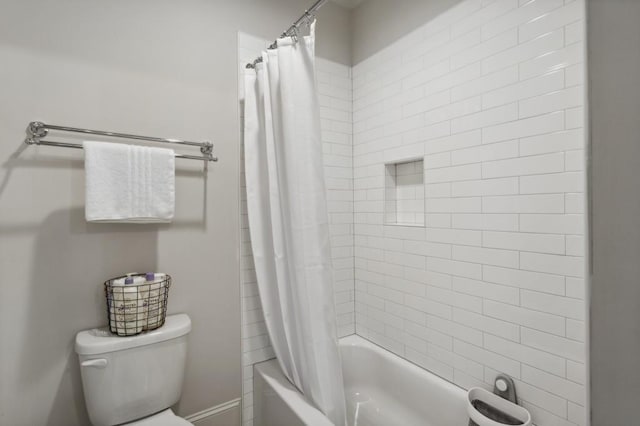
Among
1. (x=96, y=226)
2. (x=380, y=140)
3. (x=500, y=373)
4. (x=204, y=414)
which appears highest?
(x=380, y=140)

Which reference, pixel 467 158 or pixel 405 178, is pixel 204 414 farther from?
pixel 467 158

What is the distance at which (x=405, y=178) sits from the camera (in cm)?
183

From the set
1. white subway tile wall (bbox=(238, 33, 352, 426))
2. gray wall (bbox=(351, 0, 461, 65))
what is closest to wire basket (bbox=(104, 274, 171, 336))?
white subway tile wall (bbox=(238, 33, 352, 426))

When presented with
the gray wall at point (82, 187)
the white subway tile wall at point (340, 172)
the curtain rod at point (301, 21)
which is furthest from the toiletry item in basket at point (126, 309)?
the curtain rod at point (301, 21)

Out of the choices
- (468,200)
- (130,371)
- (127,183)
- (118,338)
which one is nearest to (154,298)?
(118,338)

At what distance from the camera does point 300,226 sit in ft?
4.51

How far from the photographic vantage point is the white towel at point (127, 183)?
119cm

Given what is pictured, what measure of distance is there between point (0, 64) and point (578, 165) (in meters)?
2.17

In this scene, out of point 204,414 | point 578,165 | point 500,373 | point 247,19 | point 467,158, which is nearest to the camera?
point 578,165

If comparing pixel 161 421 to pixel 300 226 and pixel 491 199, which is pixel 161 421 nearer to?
pixel 300 226

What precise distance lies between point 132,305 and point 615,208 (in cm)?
146

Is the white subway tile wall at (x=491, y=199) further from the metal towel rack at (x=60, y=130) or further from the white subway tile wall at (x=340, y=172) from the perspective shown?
the metal towel rack at (x=60, y=130)

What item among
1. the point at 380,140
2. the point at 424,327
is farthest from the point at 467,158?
the point at 424,327

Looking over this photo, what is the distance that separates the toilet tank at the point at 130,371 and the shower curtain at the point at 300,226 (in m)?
0.47
